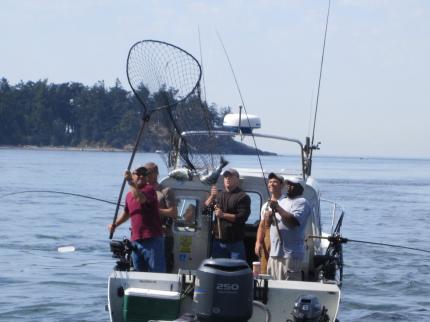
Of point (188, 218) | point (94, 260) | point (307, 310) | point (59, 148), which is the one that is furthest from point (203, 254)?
point (59, 148)

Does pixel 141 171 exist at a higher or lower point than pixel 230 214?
higher

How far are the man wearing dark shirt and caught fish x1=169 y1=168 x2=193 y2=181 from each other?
734mm

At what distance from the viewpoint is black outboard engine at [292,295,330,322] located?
877 cm

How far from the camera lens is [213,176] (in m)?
11.8

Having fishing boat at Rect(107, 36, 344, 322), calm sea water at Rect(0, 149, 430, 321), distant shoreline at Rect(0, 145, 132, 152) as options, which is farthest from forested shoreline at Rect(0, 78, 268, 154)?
fishing boat at Rect(107, 36, 344, 322)

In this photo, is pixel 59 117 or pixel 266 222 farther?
pixel 59 117

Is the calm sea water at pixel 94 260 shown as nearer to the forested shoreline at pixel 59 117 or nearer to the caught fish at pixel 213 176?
the caught fish at pixel 213 176

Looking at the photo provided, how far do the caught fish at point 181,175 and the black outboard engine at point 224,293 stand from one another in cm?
343

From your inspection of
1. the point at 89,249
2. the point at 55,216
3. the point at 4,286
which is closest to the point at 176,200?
the point at 4,286

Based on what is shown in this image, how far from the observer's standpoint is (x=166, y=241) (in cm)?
1223

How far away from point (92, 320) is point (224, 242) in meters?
4.52

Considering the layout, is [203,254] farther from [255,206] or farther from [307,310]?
[307,310]

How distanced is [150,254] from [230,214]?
0.97 meters

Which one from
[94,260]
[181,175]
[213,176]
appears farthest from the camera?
[94,260]
